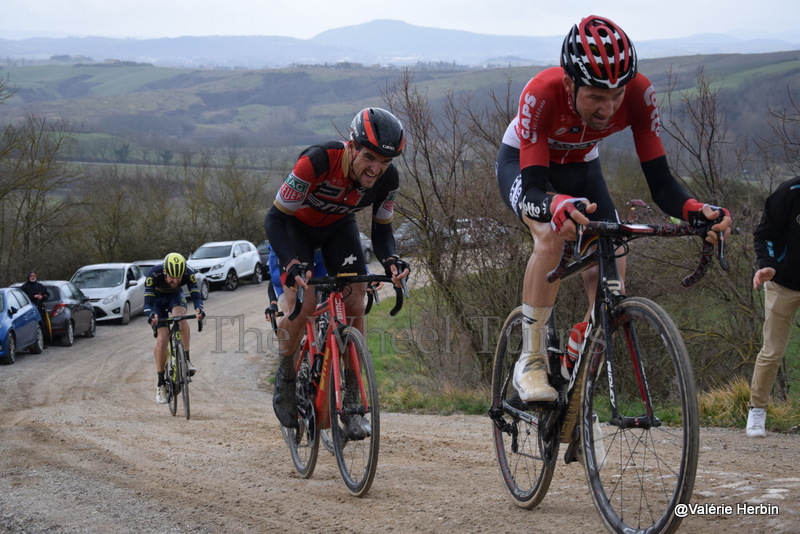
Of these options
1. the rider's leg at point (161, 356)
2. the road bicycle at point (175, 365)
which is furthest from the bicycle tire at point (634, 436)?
the rider's leg at point (161, 356)

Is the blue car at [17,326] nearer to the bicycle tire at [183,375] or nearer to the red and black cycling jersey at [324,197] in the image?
the bicycle tire at [183,375]

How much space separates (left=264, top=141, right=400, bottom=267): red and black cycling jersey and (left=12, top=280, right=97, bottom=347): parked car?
18731 millimetres

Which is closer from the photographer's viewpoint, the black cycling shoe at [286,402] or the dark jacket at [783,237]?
the black cycling shoe at [286,402]

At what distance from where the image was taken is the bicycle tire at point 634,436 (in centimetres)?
357

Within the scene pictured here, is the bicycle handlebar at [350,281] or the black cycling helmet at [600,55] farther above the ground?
the black cycling helmet at [600,55]

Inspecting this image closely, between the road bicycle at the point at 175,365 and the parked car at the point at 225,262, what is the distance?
22.5 m

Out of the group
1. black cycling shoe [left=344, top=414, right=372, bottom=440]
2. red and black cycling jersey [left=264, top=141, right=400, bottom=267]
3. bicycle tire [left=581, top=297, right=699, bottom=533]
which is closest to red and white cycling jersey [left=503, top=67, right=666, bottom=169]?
bicycle tire [left=581, top=297, right=699, bottom=533]

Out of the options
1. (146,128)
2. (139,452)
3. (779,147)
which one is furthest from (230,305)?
(146,128)

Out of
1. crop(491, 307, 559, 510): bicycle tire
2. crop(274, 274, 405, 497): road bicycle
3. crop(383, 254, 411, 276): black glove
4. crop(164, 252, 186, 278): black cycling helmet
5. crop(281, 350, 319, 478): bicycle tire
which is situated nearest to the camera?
crop(491, 307, 559, 510): bicycle tire

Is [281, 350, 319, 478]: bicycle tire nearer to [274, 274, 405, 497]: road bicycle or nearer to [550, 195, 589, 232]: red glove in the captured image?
[274, 274, 405, 497]: road bicycle

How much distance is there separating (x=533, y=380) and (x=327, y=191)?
2.24 metres

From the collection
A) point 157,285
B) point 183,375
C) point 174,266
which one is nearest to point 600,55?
point 174,266

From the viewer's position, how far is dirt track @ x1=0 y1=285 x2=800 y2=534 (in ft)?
15.4

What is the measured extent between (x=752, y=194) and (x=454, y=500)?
13.6m
